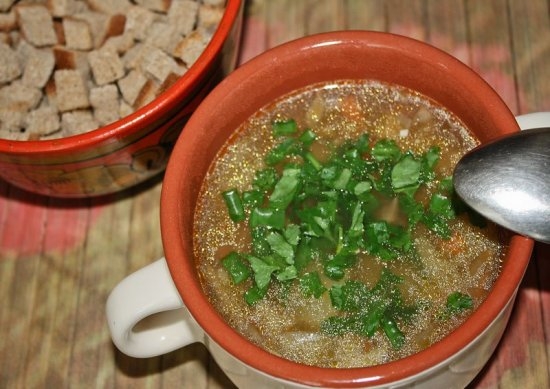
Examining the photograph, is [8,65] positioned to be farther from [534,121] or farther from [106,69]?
[534,121]

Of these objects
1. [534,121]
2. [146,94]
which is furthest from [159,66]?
[534,121]

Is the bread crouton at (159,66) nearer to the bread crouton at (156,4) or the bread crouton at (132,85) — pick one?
the bread crouton at (132,85)

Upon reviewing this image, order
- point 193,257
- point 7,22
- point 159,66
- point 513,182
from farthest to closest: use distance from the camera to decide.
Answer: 1. point 7,22
2. point 159,66
3. point 193,257
4. point 513,182

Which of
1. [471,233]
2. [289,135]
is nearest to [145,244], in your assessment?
[289,135]

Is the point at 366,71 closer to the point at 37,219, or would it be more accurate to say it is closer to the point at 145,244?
the point at 145,244

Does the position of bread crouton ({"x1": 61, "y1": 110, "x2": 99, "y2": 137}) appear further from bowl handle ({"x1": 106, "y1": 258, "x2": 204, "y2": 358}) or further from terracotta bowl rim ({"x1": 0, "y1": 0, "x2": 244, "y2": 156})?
bowl handle ({"x1": 106, "y1": 258, "x2": 204, "y2": 358})


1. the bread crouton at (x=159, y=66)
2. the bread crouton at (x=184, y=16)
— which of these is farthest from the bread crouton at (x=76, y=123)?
the bread crouton at (x=184, y=16)

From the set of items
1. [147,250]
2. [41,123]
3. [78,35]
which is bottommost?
[147,250]
